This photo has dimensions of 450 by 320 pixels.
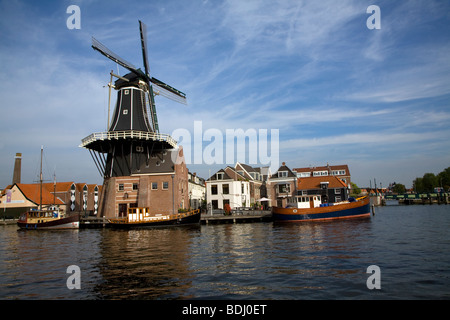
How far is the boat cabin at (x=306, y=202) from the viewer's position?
39.8m

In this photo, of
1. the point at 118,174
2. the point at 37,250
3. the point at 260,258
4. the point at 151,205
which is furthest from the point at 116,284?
the point at 118,174

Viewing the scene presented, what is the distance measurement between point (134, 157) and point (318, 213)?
89.6 ft

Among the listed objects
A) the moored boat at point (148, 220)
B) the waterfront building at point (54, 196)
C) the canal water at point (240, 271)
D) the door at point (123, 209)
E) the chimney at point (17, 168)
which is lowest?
the canal water at point (240, 271)

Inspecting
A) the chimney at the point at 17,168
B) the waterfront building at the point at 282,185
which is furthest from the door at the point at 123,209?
the chimney at the point at 17,168

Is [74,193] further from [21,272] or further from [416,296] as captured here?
[416,296]

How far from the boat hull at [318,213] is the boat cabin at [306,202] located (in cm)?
103

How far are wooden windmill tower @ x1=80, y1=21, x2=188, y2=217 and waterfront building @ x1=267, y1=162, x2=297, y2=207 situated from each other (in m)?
23.7

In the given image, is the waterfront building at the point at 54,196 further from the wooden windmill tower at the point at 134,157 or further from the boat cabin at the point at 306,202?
the boat cabin at the point at 306,202

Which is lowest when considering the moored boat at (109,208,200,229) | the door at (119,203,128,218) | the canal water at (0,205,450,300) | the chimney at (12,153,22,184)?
the canal water at (0,205,450,300)

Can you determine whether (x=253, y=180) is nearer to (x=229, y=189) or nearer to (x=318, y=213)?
(x=229, y=189)

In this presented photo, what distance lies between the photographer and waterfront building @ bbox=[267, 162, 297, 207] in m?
60.6

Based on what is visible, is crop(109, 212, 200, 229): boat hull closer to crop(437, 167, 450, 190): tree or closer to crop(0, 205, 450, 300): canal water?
crop(0, 205, 450, 300): canal water

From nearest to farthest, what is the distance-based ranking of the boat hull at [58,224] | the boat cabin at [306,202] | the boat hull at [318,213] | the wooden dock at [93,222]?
the boat hull at [318,213], the boat hull at [58,224], the boat cabin at [306,202], the wooden dock at [93,222]

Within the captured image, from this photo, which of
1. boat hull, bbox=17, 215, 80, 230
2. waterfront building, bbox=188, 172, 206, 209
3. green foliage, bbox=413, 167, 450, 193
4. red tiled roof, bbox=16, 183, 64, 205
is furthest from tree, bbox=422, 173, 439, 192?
red tiled roof, bbox=16, 183, 64, 205
